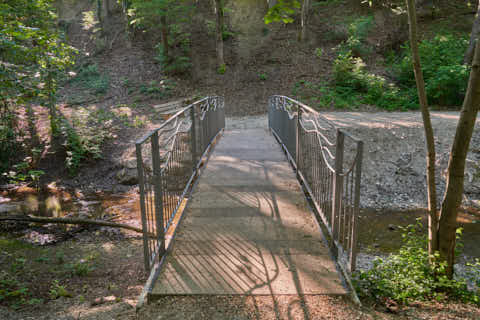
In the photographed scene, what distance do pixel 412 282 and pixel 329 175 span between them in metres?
1.36

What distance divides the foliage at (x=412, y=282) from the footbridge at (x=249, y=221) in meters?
0.35

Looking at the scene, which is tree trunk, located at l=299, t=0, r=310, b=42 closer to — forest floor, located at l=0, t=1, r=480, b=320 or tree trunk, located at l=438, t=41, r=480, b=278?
forest floor, located at l=0, t=1, r=480, b=320

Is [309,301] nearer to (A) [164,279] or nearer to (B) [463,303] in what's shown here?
(A) [164,279]

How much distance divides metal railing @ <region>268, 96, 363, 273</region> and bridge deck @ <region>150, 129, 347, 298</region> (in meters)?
0.22

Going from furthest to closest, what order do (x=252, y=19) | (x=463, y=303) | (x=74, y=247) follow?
(x=252, y=19) → (x=74, y=247) → (x=463, y=303)

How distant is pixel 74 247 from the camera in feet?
20.0

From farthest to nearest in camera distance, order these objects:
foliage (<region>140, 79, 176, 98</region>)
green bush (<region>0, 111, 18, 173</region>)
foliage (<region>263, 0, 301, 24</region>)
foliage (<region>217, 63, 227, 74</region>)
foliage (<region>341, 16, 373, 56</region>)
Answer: foliage (<region>217, 63, 227, 74</region>), foliage (<region>341, 16, 373, 56</region>), foliage (<region>140, 79, 176, 98</region>), green bush (<region>0, 111, 18, 173</region>), foliage (<region>263, 0, 301, 24</region>)

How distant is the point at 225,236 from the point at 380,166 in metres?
7.37

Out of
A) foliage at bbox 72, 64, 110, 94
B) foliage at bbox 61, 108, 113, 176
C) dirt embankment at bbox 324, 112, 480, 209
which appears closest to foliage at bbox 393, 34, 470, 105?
dirt embankment at bbox 324, 112, 480, 209

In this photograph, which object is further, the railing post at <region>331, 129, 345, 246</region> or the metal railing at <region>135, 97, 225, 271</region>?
the railing post at <region>331, 129, 345, 246</region>

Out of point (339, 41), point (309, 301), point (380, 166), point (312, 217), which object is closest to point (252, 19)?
point (339, 41)

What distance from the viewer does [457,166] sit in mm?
3686

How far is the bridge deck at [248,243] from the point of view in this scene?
3.10 metres

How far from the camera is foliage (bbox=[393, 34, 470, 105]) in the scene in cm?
1409
